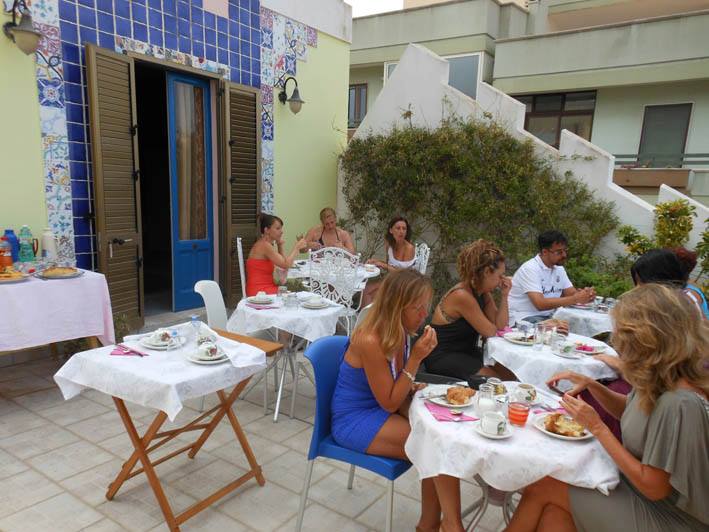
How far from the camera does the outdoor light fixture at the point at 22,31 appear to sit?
11.3 ft

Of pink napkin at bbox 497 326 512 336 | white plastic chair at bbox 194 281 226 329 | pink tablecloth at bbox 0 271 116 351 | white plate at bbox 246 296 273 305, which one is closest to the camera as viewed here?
pink napkin at bbox 497 326 512 336

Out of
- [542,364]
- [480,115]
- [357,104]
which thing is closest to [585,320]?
[542,364]

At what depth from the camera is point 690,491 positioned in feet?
4.32

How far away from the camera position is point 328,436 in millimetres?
2045

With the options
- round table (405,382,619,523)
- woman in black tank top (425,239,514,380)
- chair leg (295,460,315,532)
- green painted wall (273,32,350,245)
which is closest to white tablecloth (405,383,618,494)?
round table (405,382,619,523)

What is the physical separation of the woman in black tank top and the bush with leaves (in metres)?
3.36

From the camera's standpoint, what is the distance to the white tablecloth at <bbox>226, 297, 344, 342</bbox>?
3133mm

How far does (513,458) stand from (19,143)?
4.24 meters

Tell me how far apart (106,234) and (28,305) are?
1.17 m

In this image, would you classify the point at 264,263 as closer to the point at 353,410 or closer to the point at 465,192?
the point at 353,410

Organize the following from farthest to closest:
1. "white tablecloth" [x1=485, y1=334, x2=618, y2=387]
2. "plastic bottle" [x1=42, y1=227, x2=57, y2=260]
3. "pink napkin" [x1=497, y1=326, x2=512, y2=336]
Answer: "plastic bottle" [x1=42, y1=227, x2=57, y2=260], "pink napkin" [x1=497, y1=326, x2=512, y2=336], "white tablecloth" [x1=485, y1=334, x2=618, y2=387]

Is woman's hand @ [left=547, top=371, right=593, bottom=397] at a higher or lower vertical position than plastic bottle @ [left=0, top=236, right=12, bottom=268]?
lower

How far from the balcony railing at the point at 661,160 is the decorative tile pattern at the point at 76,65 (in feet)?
30.6

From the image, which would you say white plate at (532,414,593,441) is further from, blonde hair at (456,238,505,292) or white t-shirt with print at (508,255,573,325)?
white t-shirt with print at (508,255,573,325)
